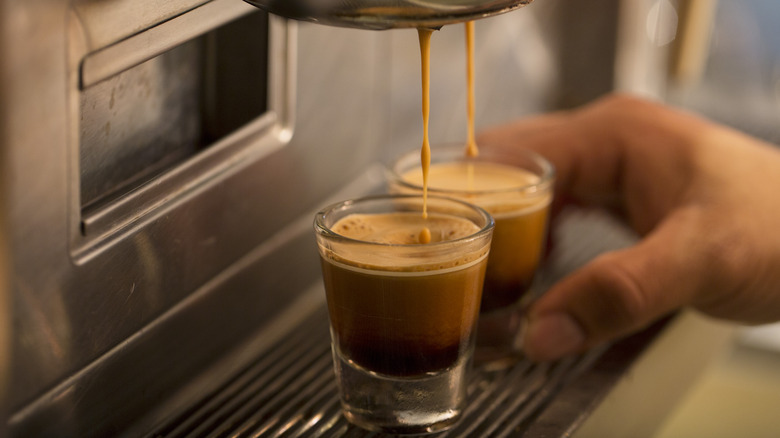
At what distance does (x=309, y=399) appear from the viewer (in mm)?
514

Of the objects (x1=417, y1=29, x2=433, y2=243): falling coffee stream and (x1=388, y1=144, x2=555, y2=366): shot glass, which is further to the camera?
(x1=388, y1=144, x2=555, y2=366): shot glass

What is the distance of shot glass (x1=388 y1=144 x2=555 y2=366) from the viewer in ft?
1.84

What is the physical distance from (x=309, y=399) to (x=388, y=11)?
25 centimetres

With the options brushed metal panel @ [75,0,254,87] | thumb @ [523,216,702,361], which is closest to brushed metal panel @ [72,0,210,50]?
brushed metal panel @ [75,0,254,87]

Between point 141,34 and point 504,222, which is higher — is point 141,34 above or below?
above

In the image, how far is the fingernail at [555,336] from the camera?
0.56m

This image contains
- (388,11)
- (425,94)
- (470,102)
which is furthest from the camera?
(470,102)

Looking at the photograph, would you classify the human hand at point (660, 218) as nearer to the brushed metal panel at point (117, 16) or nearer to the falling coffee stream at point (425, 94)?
the falling coffee stream at point (425, 94)

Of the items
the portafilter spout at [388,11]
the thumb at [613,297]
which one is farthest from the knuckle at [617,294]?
the portafilter spout at [388,11]

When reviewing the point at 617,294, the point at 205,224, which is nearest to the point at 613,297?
the point at 617,294

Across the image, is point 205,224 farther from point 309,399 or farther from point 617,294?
point 617,294

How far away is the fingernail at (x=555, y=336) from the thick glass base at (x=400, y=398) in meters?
0.09

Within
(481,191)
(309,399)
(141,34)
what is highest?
(141,34)

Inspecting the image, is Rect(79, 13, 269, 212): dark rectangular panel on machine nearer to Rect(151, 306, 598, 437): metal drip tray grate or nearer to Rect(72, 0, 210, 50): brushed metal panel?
Rect(72, 0, 210, 50): brushed metal panel
